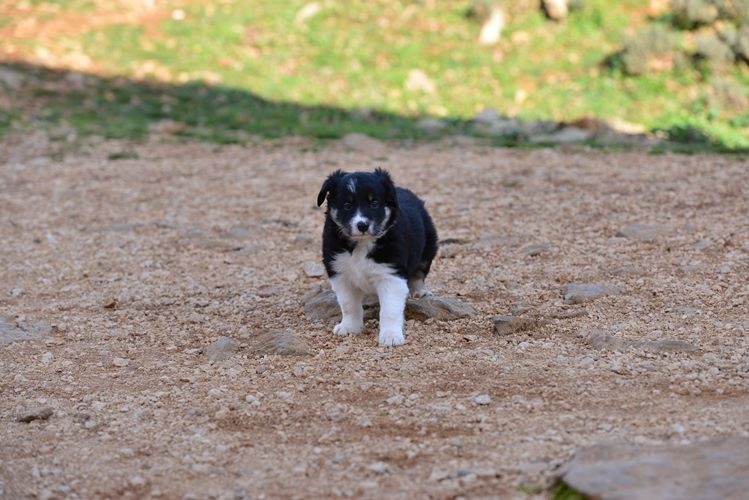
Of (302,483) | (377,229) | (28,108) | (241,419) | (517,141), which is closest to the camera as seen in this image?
(302,483)

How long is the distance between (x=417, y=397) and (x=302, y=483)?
3.54ft

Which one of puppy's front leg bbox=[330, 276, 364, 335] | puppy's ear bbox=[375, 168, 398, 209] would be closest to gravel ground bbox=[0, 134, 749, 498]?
puppy's front leg bbox=[330, 276, 364, 335]

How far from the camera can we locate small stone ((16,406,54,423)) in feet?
17.6

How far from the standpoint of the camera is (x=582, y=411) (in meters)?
4.95

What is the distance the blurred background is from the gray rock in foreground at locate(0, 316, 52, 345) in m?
7.59

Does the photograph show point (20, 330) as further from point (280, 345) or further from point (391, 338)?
point (391, 338)

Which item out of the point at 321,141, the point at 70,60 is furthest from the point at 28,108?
the point at 321,141

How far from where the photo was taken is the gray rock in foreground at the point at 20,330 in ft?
22.2

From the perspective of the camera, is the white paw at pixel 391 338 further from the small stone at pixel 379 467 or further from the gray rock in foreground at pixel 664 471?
the gray rock in foreground at pixel 664 471

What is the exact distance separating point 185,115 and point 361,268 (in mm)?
10669

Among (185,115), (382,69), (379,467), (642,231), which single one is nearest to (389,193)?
(379,467)

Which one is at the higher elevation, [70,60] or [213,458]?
[70,60]

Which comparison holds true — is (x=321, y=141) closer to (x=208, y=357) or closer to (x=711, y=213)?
(x=711, y=213)

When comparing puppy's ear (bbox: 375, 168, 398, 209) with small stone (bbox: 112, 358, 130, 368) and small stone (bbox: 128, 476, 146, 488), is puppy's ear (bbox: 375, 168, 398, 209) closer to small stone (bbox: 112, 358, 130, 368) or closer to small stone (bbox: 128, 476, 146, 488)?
small stone (bbox: 112, 358, 130, 368)
